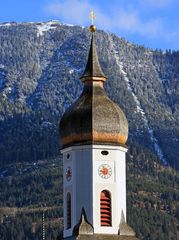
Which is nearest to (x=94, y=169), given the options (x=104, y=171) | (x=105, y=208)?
(x=104, y=171)

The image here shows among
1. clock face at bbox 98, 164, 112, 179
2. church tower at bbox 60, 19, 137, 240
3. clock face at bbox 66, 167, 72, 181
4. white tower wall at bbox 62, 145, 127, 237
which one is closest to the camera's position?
church tower at bbox 60, 19, 137, 240

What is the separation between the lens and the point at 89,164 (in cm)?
9062

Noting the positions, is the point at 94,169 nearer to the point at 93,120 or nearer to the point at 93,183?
the point at 93,183

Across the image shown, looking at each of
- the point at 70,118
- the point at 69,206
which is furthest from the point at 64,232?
the point at 70,118

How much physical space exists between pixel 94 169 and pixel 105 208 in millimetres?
2694

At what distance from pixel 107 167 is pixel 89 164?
1.29 meters

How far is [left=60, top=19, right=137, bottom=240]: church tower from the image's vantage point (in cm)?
8988

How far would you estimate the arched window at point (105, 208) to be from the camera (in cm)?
9025

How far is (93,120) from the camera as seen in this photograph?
92188 mm

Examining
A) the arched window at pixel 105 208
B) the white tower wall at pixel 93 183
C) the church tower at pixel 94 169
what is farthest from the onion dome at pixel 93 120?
the arched window at pixel 105 208

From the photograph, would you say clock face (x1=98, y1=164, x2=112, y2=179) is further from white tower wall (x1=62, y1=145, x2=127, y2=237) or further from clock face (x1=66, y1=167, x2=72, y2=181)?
clock face (x1=66, y1=167, x2=72, y2=181)

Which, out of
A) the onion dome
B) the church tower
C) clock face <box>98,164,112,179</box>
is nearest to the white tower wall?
the church tower

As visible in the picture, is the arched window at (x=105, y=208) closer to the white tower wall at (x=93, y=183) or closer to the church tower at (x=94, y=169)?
the church tower at (x=94, y=169)

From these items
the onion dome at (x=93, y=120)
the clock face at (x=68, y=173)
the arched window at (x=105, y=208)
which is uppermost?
the onion dome at (x=93, y=120)
